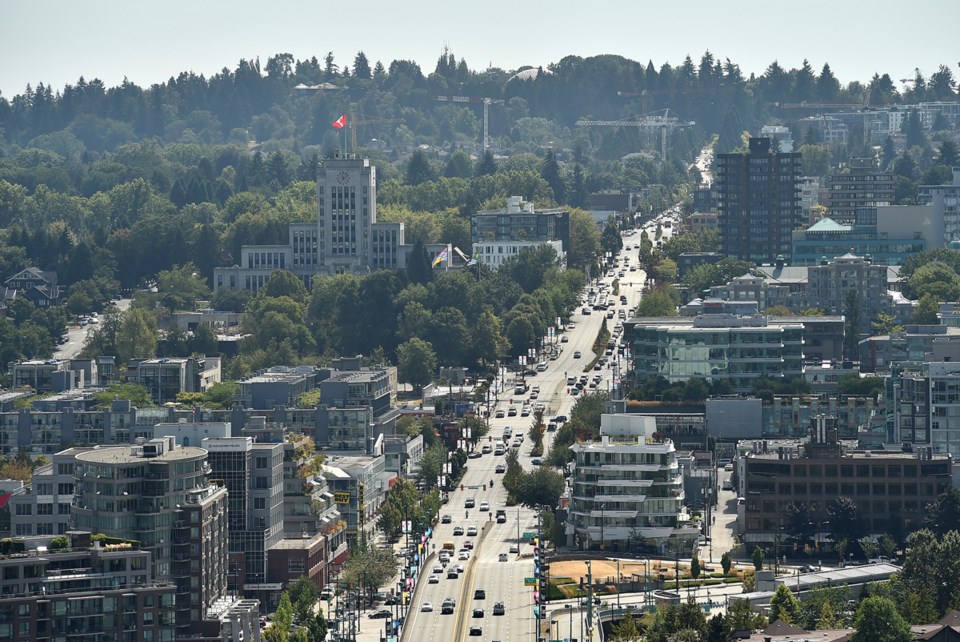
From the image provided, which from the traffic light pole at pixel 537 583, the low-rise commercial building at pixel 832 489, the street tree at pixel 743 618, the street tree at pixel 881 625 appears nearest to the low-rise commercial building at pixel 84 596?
the traffic light pole at pixel 537 583

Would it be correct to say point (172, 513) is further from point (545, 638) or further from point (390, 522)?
point (390, 522)

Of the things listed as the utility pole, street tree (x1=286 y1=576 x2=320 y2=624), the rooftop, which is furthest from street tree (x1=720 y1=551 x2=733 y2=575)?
the rooftop

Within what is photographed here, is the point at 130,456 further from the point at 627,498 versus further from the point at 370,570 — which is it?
the point at 627,498

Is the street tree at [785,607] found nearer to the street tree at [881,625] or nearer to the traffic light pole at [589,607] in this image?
the traffic light pole at [589,607]

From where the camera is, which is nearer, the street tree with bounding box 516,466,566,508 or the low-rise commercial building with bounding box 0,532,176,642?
the low-rise commercial building with bounding box 0,532,176,642

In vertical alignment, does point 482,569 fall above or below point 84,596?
below

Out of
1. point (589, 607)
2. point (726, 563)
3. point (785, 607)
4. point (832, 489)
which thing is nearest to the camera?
point (785, 607)

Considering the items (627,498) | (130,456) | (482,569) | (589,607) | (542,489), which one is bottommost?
(482,569)

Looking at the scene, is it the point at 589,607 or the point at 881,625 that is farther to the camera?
the point at 589,607

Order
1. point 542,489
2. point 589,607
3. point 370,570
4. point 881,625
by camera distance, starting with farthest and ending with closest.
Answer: point 542,489, point 370,570, point 589,607, point 881,625

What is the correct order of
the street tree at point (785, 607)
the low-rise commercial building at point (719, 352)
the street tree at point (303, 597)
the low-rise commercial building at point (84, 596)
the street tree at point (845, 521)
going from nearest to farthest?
the low-rise commercial building at point (84, 596) < the street tree at point (785, 607) < the street tree at point (303, 597) < the street tree at point (845, 521) < the low-rise commercial building at point (719, 352)

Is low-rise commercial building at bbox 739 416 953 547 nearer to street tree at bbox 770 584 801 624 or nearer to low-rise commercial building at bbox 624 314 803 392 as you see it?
street tree at bbox 770 584 801 624

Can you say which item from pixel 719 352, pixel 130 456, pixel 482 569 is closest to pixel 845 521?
pixel 482 569
